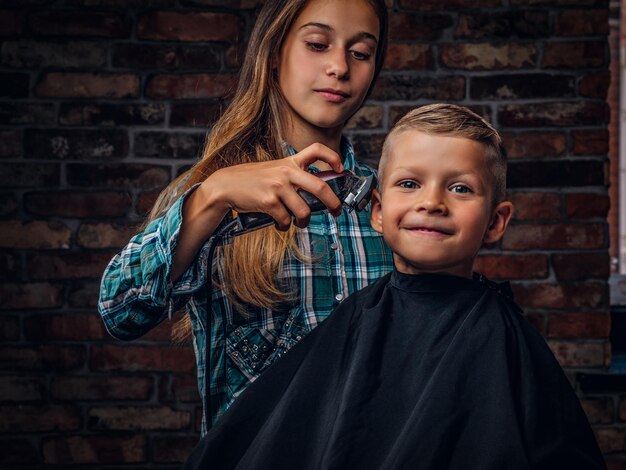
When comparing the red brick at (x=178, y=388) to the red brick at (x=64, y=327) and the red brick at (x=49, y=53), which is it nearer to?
the red brick at (x=64, y=327)

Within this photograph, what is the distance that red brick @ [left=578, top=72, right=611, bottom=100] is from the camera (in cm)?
189

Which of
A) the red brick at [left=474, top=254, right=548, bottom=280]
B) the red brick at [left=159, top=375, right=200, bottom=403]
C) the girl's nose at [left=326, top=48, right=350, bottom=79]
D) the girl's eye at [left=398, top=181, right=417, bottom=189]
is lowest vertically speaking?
the red brick at [left=159, top=375, right=200, bottom=403]

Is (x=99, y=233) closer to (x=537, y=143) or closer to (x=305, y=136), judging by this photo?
(x=305, y=136)

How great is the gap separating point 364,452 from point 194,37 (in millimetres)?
1346

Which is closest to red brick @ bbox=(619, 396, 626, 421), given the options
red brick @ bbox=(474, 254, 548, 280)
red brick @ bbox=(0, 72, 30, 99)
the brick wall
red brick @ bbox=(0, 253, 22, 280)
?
the brick wall

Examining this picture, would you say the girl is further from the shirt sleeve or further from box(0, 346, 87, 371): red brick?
box(0, 346, 87, 371): red brick

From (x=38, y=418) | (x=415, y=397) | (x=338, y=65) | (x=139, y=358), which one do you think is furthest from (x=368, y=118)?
(x=38, y=418)

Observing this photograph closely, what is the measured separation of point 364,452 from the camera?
896 millimetres

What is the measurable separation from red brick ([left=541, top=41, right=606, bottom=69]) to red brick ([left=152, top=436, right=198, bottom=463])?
4.66ft

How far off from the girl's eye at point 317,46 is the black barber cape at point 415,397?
389 mm

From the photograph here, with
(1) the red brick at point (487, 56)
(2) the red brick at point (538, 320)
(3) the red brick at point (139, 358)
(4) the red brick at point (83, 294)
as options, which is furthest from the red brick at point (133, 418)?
(1) the red brick at point (487, 56)

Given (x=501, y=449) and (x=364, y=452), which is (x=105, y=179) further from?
(x=501, y=449)

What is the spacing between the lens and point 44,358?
1.94 meters

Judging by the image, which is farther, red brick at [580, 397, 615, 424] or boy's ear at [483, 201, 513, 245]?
red brick at [580, 397, 615, 424]
